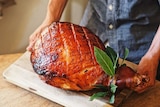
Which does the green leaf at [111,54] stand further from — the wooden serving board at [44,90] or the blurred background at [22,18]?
the blurred background at [22,18]

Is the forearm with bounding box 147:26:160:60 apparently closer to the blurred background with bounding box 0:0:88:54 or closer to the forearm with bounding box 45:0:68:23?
the forearm with bounding box 45:0:68:23

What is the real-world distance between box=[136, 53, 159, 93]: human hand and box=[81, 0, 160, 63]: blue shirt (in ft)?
0.49

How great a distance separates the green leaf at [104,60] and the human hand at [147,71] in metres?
0.10

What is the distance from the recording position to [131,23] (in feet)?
3.93

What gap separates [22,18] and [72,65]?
0.85 m

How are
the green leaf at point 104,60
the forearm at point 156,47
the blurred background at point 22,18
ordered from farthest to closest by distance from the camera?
the blurred background at point 22,18 → the forearm at point 156,47 → the green leaf at point 104,60

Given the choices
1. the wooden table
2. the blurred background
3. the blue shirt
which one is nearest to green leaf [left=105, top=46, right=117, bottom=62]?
the wooden table

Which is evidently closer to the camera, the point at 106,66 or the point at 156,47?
the point at 106,66

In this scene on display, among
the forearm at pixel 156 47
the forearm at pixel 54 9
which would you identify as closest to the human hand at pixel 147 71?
the forearm at pixel 156 47

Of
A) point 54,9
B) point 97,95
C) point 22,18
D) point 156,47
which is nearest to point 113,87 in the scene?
point 97,95

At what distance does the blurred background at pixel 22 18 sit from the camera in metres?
1.66

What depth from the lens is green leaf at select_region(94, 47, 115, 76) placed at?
884 mm

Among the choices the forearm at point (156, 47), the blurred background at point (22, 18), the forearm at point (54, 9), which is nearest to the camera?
the forearm at point (156, 47)

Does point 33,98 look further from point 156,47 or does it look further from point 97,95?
point 156,47
